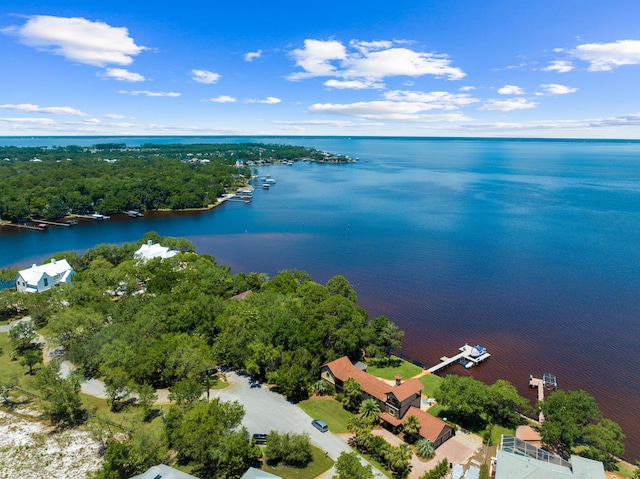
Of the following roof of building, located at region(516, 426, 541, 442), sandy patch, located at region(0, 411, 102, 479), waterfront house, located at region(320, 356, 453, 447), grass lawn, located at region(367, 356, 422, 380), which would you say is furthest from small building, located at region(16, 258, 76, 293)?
roof of building, located at region(516, 426, 541, 442)

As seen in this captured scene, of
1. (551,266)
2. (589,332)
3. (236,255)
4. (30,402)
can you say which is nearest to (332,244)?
(236,255)

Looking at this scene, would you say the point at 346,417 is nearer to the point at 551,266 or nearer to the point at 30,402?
the point at 30,402

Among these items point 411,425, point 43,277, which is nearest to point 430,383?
point 411,425

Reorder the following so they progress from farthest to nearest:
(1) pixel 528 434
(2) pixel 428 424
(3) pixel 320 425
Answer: (1) pixel 528 434, (3) pixel 320 425, (2) pixel 428 424

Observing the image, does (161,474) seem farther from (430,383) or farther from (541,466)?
(430,383)

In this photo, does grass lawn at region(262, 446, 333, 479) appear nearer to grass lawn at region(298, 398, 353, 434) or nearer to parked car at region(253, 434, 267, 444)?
parked car at region(253, 434, 267, 444)

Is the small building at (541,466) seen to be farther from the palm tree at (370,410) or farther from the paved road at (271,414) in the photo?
the paved road at (271,414)
